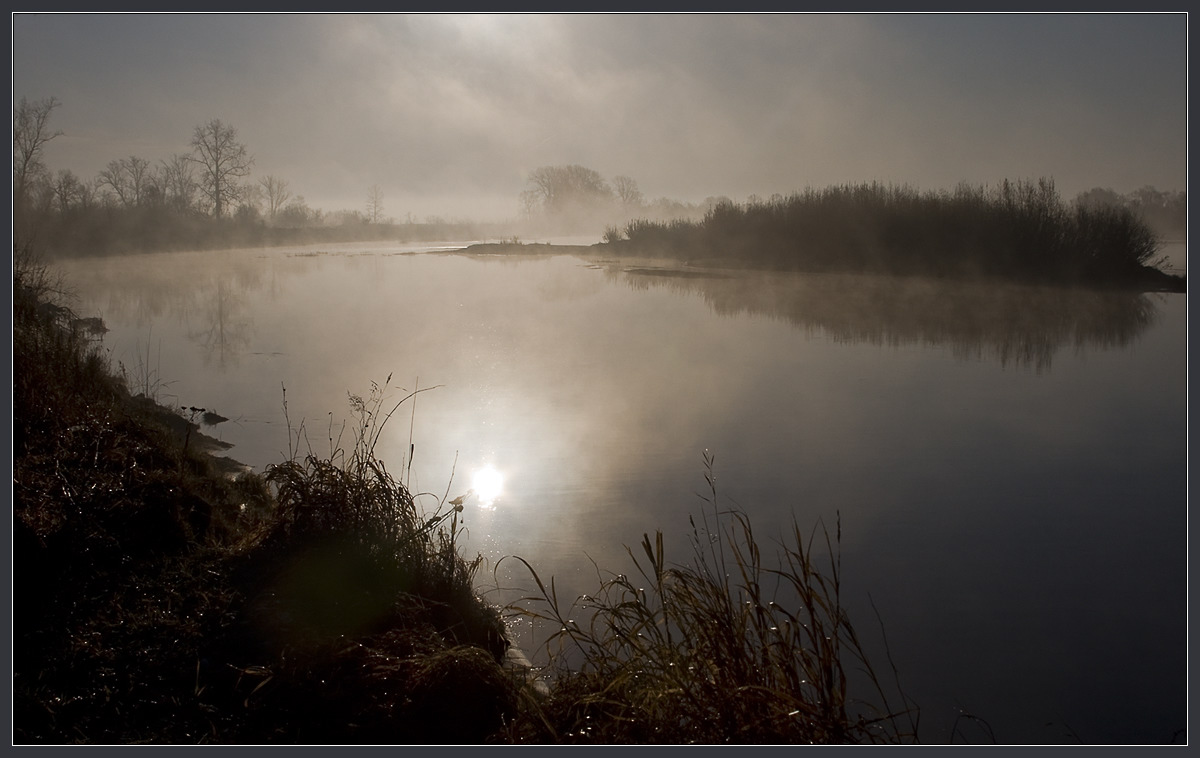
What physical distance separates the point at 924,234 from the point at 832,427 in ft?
10.8

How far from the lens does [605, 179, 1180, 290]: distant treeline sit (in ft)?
19.4

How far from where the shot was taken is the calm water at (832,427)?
10.00ft

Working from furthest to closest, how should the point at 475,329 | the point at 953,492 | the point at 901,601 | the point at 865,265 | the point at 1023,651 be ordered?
the point at 865,265, the point at 475,329, the point at 953,492, the point at 901,601, the point at 1023,651

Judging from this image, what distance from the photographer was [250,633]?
227cm

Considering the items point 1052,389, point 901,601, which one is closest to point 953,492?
point 901,601

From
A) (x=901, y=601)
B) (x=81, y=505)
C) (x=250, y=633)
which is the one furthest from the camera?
(x=901, y=601)

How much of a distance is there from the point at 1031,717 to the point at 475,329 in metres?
4.96

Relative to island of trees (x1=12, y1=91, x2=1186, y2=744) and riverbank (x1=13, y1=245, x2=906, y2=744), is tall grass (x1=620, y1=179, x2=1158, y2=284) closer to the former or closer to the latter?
island of trees (x1=12, y1=91, x2=1186, y2=744)

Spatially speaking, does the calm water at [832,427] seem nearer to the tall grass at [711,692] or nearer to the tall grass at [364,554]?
the tall grass at [364,554]

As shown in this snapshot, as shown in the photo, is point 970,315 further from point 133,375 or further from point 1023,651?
point 133,375

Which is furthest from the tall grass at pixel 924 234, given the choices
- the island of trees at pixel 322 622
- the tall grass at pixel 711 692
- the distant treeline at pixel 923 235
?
the tall grass at pixel 711 692

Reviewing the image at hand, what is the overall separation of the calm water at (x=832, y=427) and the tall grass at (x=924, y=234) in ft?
0.92

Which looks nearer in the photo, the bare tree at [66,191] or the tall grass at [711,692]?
the tall grass at [711,692]

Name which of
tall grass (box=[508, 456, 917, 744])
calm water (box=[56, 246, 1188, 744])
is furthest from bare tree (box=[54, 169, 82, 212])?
tall grass (box=[508, 456, 917, 744])
